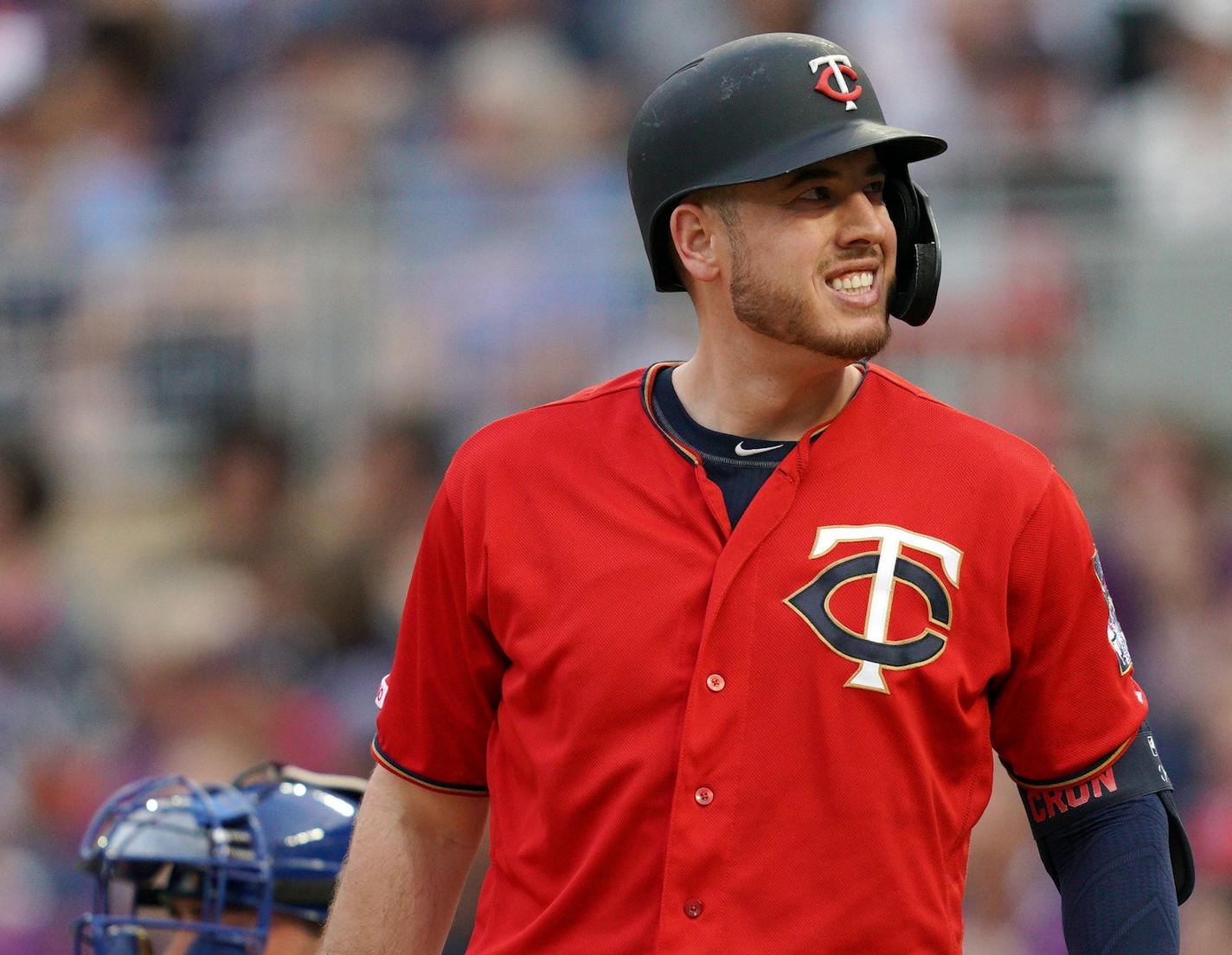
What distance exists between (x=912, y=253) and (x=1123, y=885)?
92 cm

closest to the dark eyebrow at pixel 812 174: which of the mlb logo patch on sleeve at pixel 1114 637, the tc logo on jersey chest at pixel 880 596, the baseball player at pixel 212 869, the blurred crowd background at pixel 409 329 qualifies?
the tc logo on jersey chest at pixel 880 596

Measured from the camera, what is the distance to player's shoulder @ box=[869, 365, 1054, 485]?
8.76 ft

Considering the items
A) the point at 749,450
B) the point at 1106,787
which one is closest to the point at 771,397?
Result: the point at 749,450

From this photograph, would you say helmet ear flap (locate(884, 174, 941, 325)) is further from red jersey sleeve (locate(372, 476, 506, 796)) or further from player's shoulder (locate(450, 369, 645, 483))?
red jersey sleeve (locate(372, 476, 506, 796))

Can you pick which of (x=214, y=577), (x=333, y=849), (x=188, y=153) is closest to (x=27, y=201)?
(x=188, y=153)

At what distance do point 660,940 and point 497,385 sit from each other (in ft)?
17.1

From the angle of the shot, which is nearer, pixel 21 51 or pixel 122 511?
pixel 122 511

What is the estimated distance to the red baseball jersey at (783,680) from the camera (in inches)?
99.7

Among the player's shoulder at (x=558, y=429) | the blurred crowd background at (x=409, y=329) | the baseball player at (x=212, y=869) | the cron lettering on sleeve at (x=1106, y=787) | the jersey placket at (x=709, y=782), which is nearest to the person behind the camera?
the jersey placket at (x=709, y=782)

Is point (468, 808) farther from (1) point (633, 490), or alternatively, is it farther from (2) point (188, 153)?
(2) point (188, 153)

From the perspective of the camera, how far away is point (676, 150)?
111 inches

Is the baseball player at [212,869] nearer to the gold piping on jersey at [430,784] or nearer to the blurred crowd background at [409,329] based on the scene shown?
the gold piping on jersey at [430,784]

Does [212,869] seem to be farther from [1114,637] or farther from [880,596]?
[1114,637]

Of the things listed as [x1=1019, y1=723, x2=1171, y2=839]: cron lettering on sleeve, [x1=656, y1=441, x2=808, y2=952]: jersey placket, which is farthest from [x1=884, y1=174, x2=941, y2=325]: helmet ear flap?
[x1=1019, y1=723, x2=1171, y2=839]: cron lettering on sleeve
